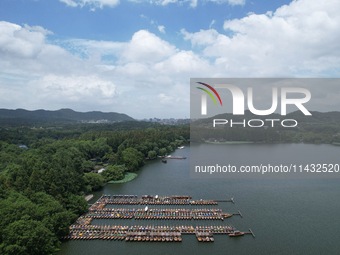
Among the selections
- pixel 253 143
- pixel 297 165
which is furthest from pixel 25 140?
pixel 297 165

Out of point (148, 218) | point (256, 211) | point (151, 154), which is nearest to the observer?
point (148, 218)

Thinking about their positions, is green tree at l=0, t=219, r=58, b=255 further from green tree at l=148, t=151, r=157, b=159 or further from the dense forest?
green tree at l=148, t=151, r=157, b=159

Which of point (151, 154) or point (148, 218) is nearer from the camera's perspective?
point (148, 218)

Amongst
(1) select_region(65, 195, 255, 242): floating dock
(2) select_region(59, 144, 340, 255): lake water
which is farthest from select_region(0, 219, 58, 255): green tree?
(1) select_region(65, 195, 255, 242): floating dock

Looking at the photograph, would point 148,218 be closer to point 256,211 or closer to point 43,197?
point 43,197

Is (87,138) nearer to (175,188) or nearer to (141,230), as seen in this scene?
(175,188)

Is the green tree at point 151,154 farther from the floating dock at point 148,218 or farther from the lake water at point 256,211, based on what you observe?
the floating dock at point 148,218

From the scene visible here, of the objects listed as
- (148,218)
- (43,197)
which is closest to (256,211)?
(148,218)

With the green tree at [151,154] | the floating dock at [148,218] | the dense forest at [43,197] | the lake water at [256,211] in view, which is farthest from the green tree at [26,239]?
the green tree at [151,154]
